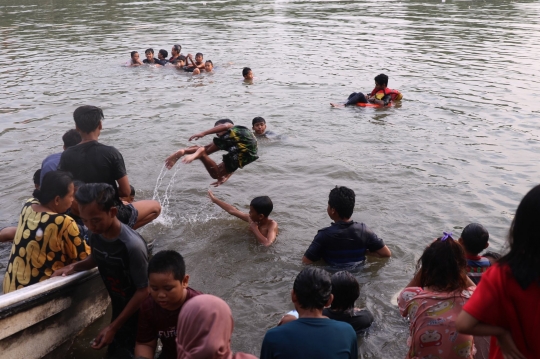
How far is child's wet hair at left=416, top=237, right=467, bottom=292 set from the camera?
3450 millimetres

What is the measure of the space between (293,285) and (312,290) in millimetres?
900

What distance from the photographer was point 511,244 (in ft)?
7.80

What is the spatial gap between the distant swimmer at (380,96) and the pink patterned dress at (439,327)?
945 centimetres

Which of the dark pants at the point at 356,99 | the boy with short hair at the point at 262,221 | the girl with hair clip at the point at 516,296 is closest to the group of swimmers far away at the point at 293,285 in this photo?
the girl with hair clip at the point at 516,296

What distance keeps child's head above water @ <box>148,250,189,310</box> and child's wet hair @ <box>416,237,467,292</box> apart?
1627mm

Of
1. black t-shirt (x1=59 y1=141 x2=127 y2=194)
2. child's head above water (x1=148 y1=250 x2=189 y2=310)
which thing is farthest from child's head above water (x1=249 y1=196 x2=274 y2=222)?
child's head above water (x1=148 y1=250 x2=189 y2=310)

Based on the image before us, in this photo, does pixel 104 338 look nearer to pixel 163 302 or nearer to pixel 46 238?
pixel 163 302

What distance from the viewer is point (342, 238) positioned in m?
5.42

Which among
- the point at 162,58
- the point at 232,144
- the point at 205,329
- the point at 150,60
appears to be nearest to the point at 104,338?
the point at 205,329

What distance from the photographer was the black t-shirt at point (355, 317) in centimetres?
448

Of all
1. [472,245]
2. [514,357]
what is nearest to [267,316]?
[472,245]

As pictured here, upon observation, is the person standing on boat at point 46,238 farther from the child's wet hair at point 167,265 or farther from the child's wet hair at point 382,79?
the child's wet hair at point 382,79

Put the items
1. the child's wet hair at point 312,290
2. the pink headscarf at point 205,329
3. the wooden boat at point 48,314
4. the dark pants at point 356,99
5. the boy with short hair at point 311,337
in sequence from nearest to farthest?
the pink headscarf at point 205,329, the boy with short hair at point 311,337, the child's wet hair at point 312,290, the wooden boat at point 48,314, the dark pants at point 356,99

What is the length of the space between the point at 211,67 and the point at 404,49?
7335 millimetres
